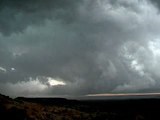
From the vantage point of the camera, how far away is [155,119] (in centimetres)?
12294

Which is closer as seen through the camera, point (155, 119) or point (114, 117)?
point (114, 117)

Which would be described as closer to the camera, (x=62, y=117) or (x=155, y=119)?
(x=62, y=117)

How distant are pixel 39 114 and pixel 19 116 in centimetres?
955

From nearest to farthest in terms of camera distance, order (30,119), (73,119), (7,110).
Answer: (30,119)
(7,110)
(73,119)

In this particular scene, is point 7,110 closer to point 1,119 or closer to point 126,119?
point 1,119

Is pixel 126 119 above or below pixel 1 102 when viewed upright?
below

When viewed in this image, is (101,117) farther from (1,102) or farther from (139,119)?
(1,102)

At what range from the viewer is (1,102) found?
4126 inches

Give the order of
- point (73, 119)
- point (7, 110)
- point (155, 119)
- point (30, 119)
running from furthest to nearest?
point (155, 119) < point (73, 119) < point (7, 110) < point (30, 119)

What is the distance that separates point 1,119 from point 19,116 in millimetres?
6104

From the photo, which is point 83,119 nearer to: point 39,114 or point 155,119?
point 39,114

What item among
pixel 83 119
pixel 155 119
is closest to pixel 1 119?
pixel 83 119

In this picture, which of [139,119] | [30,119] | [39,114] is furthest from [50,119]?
[139,119]

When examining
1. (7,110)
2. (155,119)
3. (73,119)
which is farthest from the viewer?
(155,119)
